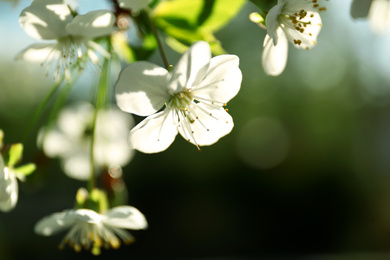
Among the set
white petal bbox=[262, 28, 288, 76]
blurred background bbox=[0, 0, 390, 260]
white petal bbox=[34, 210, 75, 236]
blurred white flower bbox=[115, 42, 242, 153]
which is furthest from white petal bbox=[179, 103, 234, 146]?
blurred background bbox=[0, 0, 390, 260]

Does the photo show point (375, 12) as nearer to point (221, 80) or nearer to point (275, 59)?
point (275, 59)

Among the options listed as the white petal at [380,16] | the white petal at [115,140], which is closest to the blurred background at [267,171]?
the white petal at [115,140]

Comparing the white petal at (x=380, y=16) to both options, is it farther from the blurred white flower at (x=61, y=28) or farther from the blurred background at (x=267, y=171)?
the blurred background at (x=267, y=171)

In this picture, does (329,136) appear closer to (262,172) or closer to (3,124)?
(262,172)

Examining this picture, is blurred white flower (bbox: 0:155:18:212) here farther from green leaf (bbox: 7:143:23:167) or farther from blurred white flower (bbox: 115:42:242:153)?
blurred white flower (bbox: 115:42:242:153)

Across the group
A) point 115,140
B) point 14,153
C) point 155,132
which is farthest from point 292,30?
point 115,140

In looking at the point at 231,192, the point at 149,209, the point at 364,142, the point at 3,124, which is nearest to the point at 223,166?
the point at 231,192
